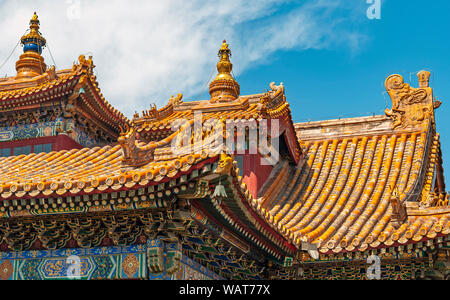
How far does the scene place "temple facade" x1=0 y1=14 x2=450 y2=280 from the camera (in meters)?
10.1

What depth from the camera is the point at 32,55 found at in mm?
20531

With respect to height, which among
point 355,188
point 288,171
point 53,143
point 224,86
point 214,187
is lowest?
point 214,187

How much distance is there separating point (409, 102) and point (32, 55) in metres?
10.8

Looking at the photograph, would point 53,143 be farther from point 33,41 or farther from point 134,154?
point 134,154

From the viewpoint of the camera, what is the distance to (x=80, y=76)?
17.4 m

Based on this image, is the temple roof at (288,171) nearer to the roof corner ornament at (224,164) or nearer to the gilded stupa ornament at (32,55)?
the roof corner ornament at (224,164)

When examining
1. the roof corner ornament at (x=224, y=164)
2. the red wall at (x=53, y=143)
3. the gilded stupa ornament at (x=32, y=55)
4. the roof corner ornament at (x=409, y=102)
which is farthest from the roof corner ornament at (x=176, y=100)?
the roof corner ornament at (x=224, y=164)

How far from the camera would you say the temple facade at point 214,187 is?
10.1 meters

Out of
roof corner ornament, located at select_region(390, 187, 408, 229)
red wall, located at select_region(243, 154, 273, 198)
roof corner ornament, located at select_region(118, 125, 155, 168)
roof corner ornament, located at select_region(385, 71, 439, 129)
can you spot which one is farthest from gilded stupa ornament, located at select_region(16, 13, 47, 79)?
roof corner ornament, located at select_region(390, 187, 408, 229)

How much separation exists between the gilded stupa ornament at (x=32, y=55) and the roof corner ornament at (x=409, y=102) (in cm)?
987

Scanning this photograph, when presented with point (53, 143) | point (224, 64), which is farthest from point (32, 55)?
point (224, 64)

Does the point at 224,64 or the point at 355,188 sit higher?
the point at 224,64
